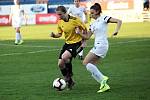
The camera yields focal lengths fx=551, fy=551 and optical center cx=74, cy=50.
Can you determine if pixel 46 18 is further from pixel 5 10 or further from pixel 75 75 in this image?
pixel 75 75

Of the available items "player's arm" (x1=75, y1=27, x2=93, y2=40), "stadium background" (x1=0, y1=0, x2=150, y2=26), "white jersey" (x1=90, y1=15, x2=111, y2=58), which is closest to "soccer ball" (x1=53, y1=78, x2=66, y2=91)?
"white jersey" (x1=90, y1=15, x2=111, y2=58)

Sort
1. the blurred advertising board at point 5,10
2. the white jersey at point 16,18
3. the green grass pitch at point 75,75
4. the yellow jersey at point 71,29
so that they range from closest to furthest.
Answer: the green grass pitch at point 75,75 < the yellow jersey at point 71,29 < the white jersey at point 16,18 < the blurred advertising board at point 5,10

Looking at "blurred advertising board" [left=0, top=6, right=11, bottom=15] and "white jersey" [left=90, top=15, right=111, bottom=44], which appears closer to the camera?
"white jersey" [left=90, top=15, right=111, bottom=44]

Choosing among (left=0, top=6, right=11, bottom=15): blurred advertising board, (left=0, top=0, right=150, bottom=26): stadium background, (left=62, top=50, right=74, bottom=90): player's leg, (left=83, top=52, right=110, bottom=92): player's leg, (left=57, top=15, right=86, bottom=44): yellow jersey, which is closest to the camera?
(left=83, top=52, right=110, bottom=92): player's leg

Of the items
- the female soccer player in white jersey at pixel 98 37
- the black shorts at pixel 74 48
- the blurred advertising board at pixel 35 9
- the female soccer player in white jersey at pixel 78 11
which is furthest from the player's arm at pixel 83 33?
the blurred advertising board at pixel 35 9

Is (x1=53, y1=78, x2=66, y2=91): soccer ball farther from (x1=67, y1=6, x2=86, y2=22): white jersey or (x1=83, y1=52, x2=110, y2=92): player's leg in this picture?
(x1=67, y1=6, x2=86, y2=22): white jersey

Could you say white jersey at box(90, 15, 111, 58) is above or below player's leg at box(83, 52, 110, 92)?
above

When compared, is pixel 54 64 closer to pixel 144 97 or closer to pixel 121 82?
pixel 121 82

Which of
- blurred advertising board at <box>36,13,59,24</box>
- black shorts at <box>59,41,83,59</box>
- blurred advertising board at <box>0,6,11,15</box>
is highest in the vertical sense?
black shorts at <box>59,41,83,59</box>

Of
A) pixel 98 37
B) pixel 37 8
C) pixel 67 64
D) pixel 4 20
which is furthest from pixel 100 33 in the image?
pixel 37 8

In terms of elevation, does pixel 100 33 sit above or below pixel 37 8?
above

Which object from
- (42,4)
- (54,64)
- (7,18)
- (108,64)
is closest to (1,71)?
(54,64)

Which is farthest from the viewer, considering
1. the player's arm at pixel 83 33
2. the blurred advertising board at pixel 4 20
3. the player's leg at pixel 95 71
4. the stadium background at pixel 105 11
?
the stadium background at pixel 105 11

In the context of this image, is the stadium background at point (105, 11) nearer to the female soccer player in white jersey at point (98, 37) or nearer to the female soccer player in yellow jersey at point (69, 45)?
the female soccer player in yellow jersey at point (69, 45)
